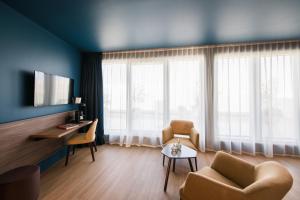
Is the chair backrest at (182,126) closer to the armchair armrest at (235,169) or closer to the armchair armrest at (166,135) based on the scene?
the armchair armrest at (166,135)

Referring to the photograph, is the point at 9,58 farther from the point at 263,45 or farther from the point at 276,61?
the point at 276,61

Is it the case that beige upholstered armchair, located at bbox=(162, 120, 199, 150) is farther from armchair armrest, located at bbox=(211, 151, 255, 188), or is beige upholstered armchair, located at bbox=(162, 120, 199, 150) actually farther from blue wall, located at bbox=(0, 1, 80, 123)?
blue wall, located at bbox=(0, 1, 80, 123)

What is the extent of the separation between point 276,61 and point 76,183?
14.6ft

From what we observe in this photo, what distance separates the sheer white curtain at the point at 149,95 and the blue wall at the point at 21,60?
1387 mm

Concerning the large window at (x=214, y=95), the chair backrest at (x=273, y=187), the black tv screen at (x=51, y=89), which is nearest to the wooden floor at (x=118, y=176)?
the large window at (x=214, y=95)

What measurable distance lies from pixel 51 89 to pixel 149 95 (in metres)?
2.08

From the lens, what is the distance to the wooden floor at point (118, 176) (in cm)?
194

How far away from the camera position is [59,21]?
7.63 ft

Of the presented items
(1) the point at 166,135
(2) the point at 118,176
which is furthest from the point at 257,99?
(2) the point at 118,176

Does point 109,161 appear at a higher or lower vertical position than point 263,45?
lower

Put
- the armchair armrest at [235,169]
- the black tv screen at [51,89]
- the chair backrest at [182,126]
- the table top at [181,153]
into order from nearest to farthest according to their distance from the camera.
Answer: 1. the armchair armrest at [235,169]
2. the table top at [181,153]
3. the black tv screen at [51,89]
4. the chair backrest at [182,126]

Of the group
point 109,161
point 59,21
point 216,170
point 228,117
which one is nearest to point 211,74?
point 228,117

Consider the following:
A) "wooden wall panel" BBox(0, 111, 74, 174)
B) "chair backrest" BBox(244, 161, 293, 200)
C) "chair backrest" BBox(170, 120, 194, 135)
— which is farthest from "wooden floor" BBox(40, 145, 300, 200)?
"chair backrest" BBox(244, 161, 293, 200)

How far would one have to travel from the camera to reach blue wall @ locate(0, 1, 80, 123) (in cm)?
193
